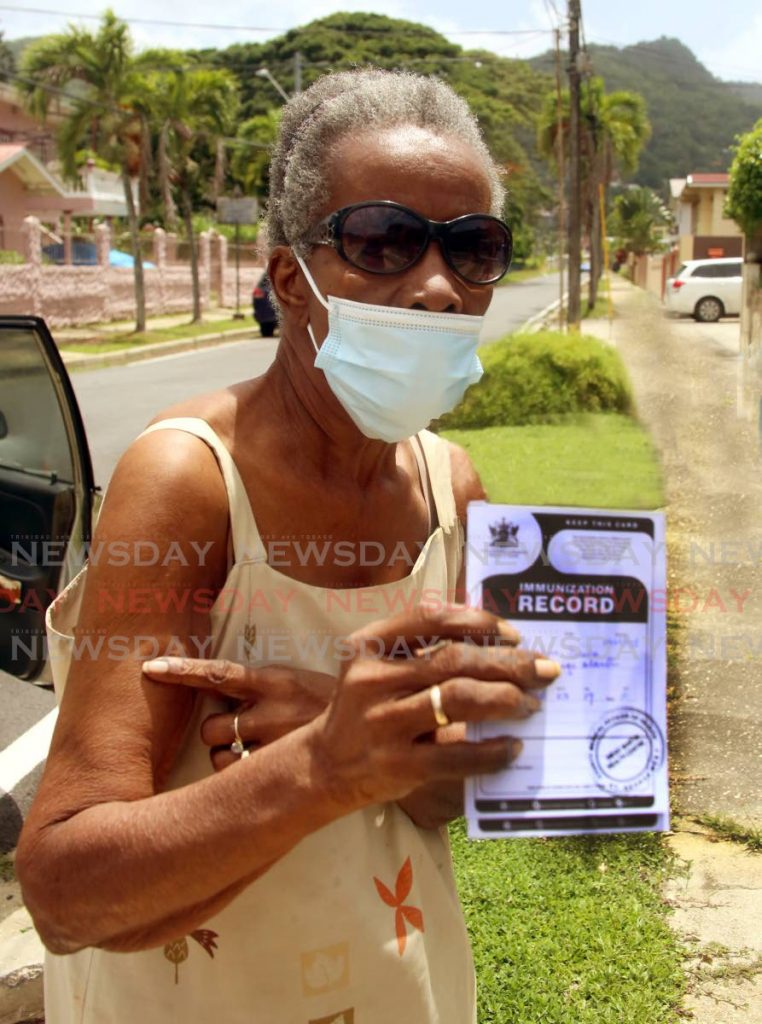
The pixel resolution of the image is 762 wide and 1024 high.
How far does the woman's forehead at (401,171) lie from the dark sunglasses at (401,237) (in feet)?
0.06

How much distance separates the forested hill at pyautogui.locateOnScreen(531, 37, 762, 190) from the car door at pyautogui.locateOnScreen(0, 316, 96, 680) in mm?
113728

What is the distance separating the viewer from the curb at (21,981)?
2.61m

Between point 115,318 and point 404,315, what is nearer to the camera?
point 404,315

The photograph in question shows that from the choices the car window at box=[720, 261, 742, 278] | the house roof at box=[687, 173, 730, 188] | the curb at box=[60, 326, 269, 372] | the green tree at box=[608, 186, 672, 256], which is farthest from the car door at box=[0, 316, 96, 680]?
the green tree at box=[608, 186, 672, 256]

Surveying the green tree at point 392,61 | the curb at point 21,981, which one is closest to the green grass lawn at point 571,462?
the curb at point 21,981

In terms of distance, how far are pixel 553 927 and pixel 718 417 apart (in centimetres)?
937

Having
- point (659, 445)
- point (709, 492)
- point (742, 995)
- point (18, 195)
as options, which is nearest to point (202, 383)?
point (659, 445)

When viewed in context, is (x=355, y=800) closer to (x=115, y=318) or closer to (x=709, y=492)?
(x=709, y=492)

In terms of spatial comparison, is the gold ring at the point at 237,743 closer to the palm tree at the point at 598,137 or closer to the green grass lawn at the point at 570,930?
the green grass lawn at the point at 570,930

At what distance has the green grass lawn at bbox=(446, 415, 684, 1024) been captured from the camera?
2.56 m

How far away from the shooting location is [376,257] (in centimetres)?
132

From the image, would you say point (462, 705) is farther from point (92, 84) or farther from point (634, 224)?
point (634, 224)

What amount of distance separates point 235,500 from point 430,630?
15.5 inches

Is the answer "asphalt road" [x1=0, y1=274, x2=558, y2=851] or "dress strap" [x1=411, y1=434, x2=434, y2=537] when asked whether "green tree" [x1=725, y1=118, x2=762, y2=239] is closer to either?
"asphalt road" [x1=0, y1=274, x2=558, y2=851]
